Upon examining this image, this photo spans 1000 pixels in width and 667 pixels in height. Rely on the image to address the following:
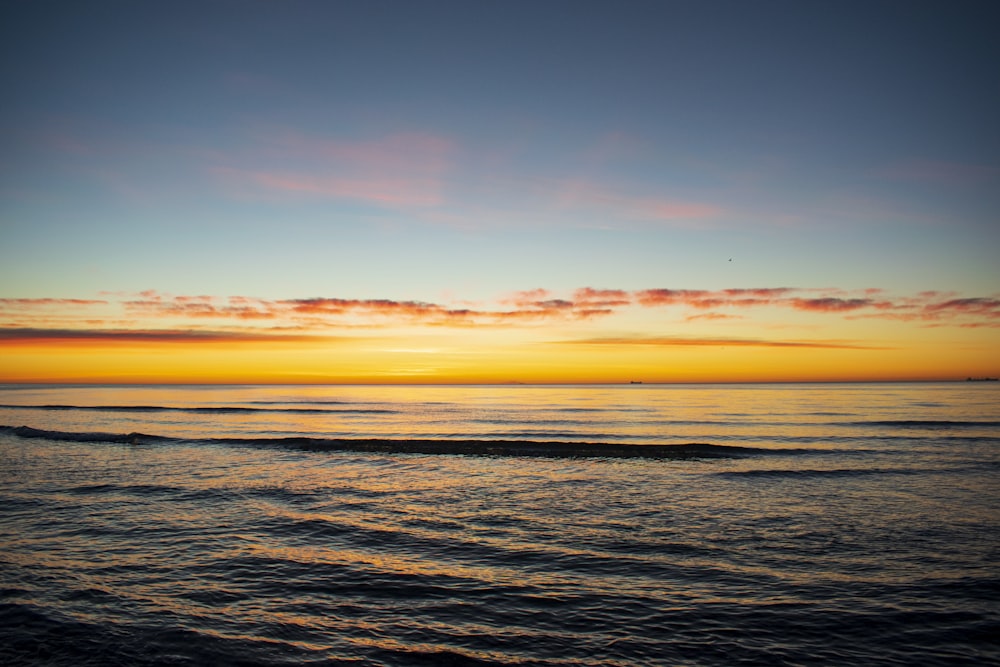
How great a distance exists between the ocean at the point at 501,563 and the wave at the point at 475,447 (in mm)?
5546

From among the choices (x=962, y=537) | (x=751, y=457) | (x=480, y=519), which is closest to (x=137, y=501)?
(x=480, y=519)

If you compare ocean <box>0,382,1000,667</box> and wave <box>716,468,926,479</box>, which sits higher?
ocean <box>0,382,1000,667</box>

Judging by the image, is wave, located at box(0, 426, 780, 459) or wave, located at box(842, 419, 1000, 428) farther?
wave, located at box(842, 419, 1000, 428)

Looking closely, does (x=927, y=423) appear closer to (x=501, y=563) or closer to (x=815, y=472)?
(x=815, y=472)

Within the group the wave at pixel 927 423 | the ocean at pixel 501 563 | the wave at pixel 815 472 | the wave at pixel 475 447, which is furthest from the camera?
the wave at pixel 927 423

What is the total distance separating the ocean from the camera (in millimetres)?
10836

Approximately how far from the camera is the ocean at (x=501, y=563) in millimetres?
10836

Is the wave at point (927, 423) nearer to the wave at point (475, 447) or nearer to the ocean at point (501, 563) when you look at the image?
the wave at point (475, 447)

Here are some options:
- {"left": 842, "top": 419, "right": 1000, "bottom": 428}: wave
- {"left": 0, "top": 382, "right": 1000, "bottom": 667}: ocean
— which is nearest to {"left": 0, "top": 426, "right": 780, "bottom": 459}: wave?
{"left": 0, "top": 382, "right": 1000, "bottom": 667}: ocean

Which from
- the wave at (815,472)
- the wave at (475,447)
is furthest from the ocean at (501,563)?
the wave at (475,447)

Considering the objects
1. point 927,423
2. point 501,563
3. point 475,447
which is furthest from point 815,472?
point 927,423

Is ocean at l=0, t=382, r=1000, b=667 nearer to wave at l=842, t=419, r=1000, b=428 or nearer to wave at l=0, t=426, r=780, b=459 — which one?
wave at l=0, t=426, r=780, b=459

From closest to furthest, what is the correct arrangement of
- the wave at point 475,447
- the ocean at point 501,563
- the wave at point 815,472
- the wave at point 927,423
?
the ocean at point 501,563 → the wave at point 815,472 → the wave at point 475,447 → the wave at point 927,423

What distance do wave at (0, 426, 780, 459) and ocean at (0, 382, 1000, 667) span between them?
555cm
